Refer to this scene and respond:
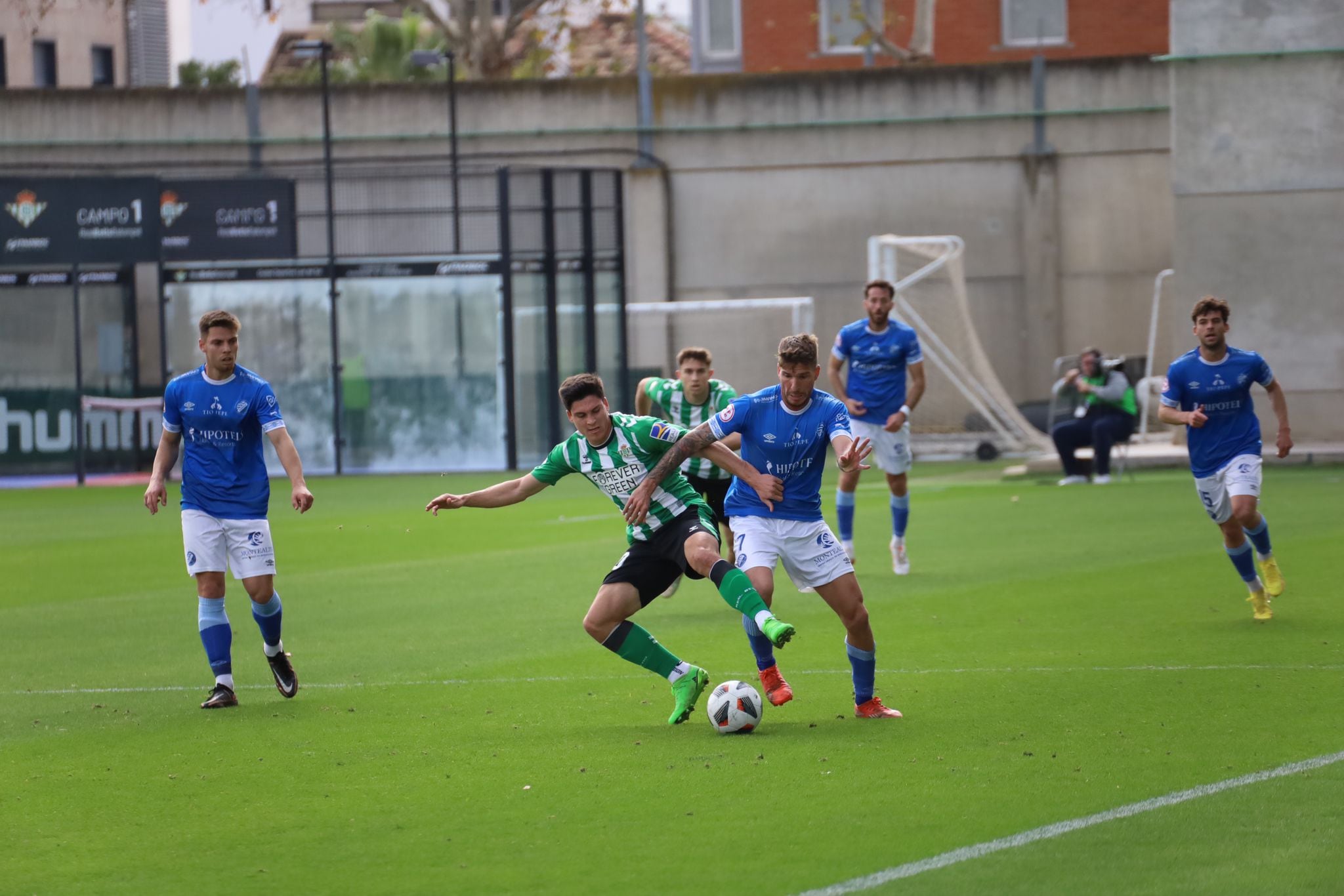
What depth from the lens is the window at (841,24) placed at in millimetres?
42062

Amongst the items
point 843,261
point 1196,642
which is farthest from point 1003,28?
point 1196,642

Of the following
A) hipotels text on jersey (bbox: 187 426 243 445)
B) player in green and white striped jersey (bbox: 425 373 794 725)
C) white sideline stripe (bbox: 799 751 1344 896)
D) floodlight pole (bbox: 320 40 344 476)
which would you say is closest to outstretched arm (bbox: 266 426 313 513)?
hipotels text on jersey (bbox: 187 426 243 445)

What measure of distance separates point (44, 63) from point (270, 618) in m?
53.5

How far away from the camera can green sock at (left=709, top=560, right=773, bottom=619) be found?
8039mm

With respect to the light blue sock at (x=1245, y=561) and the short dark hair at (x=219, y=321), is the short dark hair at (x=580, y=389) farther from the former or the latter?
the light blue sock at (x=1245, y=561)

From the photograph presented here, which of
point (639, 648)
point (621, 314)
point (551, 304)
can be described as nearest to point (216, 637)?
point (639, 648)

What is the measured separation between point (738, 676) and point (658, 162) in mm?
25860

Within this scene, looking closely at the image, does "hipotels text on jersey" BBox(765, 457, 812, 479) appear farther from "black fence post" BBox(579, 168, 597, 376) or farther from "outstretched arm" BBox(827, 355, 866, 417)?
"black fence post" BBox(579, 168, 597, 376)

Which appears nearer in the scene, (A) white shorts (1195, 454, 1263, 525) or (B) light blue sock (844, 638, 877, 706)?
(B) light blue sock (844, 638, 877, 706)

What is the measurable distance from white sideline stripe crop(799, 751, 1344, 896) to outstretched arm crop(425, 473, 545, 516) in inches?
129

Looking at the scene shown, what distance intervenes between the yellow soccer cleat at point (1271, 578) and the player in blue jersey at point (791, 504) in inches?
172

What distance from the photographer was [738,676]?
986 centimetres

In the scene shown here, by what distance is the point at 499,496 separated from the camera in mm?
8812

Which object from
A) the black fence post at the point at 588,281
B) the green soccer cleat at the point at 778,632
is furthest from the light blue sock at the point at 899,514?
the black fence post at the point at 588,281
